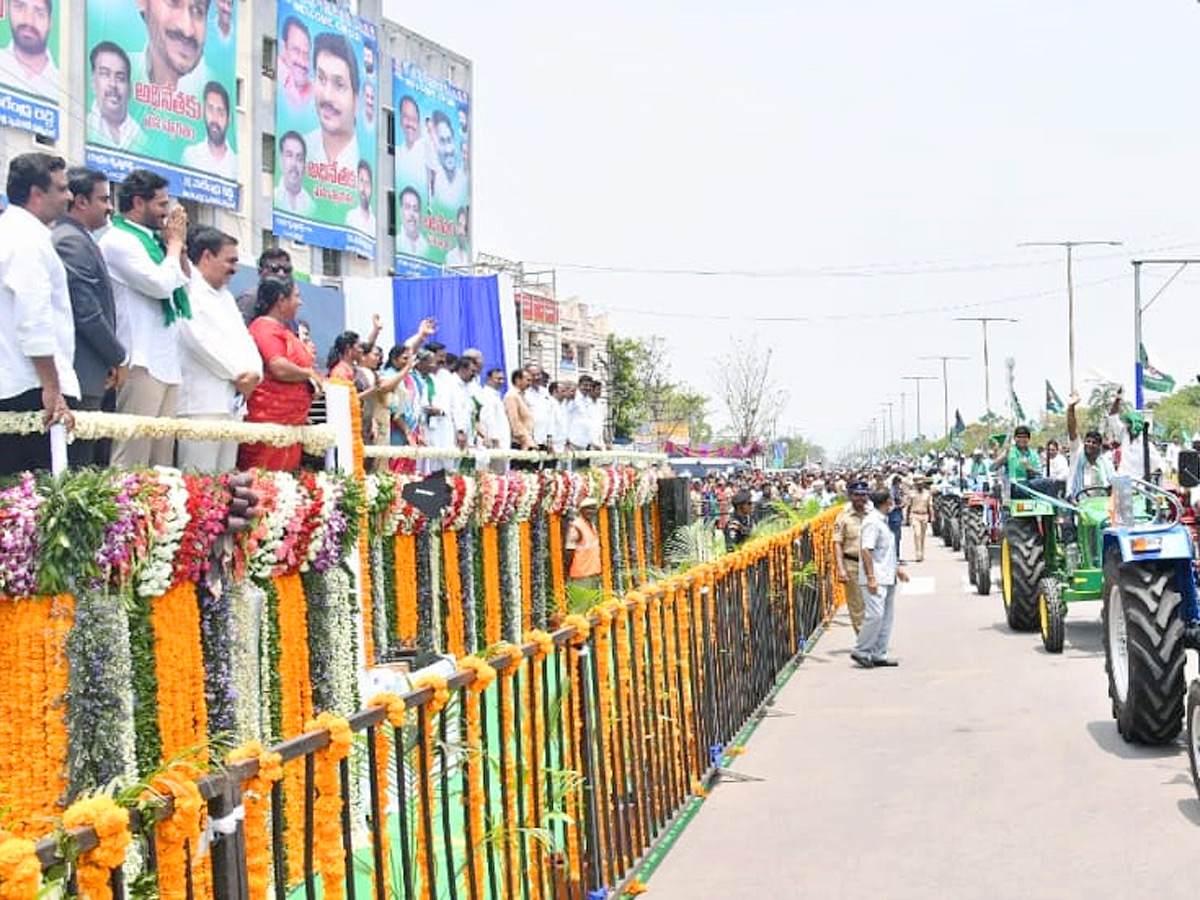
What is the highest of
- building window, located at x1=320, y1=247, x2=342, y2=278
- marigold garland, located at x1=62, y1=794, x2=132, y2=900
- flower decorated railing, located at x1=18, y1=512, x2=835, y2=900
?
A: building window, located at x1=320, y1=247, x2=342, y2=278

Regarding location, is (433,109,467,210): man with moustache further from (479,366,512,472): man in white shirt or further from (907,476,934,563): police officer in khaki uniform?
(479,366,512,472): man in white shirt

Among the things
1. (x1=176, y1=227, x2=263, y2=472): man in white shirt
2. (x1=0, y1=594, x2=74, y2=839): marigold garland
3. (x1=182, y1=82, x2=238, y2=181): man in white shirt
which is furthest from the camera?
(x1=182, y1=82, x2=238, y2=181): man in white shirt

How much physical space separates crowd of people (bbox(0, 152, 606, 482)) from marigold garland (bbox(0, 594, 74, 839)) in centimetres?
68

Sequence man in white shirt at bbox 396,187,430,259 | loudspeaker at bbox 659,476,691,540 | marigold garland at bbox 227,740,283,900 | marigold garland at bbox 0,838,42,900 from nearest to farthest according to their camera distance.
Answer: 1. marigold garland at bbox 0,838,42,900
2. marigold garland at bbox 227,740,283,900
3. loudspeaker at bbox 659,476,691,540
4. man in white shirt at bbox 396,187,430,259

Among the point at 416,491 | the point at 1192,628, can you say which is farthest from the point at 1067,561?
the point at 416,491

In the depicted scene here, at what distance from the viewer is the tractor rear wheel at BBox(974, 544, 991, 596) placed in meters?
21.9

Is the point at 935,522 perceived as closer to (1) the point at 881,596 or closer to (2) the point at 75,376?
(1) the point at 881,596

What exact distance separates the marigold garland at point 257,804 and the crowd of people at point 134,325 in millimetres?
2726

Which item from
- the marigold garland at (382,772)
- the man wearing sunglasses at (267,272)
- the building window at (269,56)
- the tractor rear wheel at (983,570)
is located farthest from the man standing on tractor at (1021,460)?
the building window at (269,56)

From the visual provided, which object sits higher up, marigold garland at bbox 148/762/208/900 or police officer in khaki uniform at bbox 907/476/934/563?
marigold garland at bbox 148/762/208/900

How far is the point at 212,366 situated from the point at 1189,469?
5.47 metres

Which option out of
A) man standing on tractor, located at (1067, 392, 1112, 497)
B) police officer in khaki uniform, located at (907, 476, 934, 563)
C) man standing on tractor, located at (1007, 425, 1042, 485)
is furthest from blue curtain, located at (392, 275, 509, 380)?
police officer in khaki uniform, located at (907, 476, 934, 563)

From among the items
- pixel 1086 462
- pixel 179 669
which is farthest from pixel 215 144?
pixel 179 669

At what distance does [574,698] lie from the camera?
6.14 metres
